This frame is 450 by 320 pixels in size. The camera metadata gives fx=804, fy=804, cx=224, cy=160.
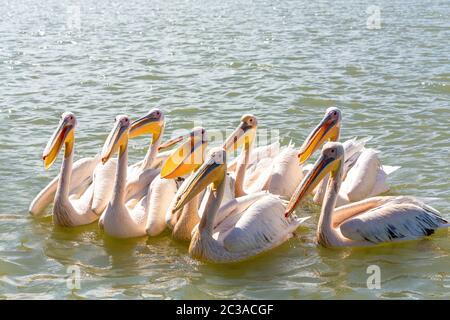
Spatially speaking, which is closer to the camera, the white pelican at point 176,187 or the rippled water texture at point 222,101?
the rippled water texture at point 222,101

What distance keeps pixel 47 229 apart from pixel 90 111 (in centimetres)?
357

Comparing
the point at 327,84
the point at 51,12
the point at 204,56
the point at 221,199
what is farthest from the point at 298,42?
the point at 221,199

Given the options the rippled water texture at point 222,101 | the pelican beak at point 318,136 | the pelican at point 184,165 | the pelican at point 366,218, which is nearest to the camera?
the rippled water texture at point 222,101

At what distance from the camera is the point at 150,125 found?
21.5 ft

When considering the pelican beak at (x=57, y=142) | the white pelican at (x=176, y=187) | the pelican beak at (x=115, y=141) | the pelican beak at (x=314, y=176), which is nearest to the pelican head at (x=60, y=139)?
the pelican beak at (x=57, y=142)

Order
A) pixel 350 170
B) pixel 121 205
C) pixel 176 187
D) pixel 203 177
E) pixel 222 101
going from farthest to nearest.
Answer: pixel 222 101, pixel 350 170, pixel 176 187, pixel 121 205, pixel 203 177

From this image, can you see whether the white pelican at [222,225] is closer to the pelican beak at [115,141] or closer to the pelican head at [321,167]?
the pelican head at [321,167]

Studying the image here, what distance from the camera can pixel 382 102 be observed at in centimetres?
964

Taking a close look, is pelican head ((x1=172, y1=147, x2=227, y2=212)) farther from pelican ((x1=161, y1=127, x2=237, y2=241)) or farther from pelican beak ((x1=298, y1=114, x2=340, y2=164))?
pelican beak ((x1=298, y1=114, x2=340, y2=164))

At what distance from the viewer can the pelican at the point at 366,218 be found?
18.4 feet

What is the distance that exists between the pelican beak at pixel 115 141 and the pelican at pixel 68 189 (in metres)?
0.35

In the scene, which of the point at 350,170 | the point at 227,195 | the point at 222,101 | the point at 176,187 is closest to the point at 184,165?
the point at 176,187

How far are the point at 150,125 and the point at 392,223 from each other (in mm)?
2139

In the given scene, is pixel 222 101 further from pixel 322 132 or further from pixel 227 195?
pixel 227 195
